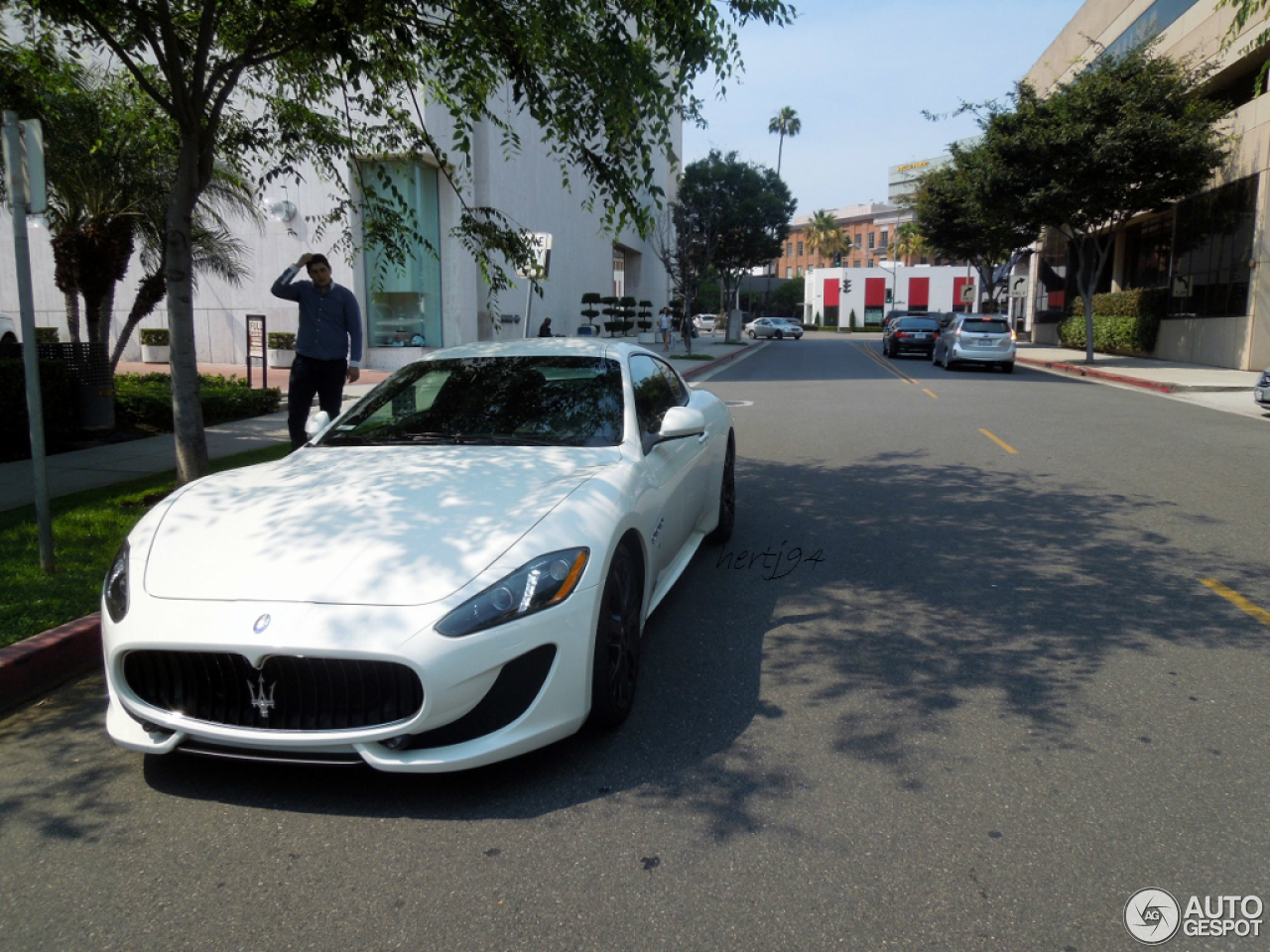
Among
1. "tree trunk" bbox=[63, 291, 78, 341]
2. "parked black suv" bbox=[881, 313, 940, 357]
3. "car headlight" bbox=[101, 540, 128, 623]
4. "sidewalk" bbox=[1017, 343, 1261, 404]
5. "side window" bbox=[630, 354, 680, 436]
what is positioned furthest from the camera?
"parked black suv" bbox=[881, 313, 940, 357]

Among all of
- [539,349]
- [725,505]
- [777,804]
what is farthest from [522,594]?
[725,505]

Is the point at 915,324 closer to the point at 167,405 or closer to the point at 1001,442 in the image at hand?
the point at 1001,442

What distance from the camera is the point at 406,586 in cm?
332

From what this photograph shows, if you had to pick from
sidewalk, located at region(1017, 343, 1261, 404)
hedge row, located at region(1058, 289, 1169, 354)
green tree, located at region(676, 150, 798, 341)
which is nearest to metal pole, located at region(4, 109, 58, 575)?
sidewalk, located at region(1017, 343, 1261, 404)

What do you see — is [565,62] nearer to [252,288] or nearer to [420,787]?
[420,787]

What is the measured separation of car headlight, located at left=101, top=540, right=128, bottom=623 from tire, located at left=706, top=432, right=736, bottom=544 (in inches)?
148

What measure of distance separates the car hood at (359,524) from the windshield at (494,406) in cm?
23

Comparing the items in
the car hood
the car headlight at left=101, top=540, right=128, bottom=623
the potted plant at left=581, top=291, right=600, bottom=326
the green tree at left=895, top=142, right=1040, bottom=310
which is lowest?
the car headlight at left=101, top=540, right=128, bottom=623

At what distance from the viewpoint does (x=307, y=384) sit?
27.5 feet

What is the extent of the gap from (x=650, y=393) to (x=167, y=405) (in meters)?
8.92

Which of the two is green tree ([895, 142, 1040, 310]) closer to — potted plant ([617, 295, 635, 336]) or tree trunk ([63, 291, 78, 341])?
potted plant ([617, 295, 635, 336])

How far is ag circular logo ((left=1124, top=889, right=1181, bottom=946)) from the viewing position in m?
2.68

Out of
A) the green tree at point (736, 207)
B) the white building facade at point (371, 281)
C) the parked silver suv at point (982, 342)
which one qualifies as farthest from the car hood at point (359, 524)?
the green tree at point (736, 207)

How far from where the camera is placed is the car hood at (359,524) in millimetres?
3367
